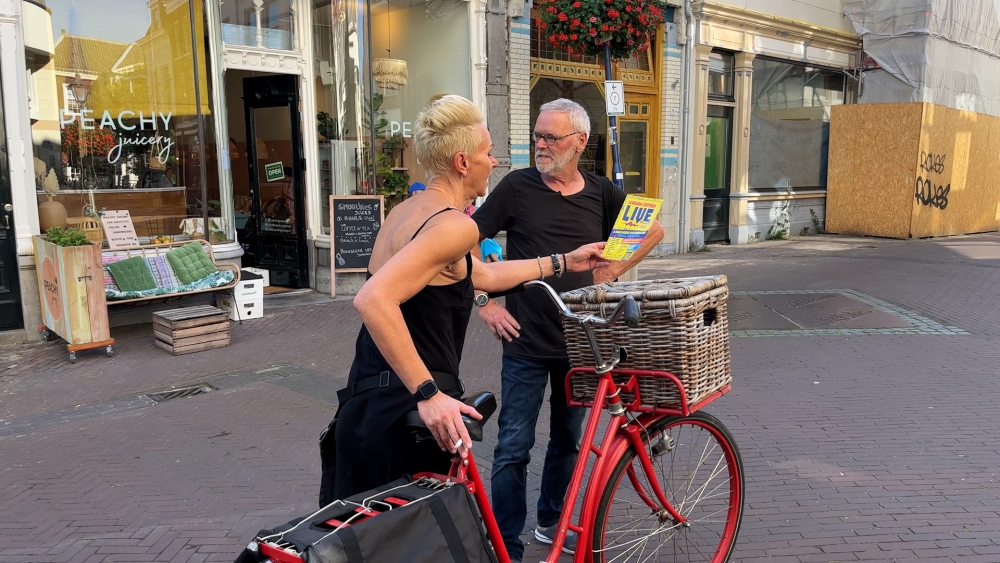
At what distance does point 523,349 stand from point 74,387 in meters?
4.41

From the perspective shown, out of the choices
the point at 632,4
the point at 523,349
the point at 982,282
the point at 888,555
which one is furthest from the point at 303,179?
the point at 982,282

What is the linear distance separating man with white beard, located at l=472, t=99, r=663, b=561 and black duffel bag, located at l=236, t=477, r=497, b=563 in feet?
3.81

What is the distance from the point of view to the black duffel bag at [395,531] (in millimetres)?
1752

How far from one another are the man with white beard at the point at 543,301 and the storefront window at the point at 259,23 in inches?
276

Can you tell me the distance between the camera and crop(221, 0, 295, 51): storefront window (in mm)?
9234

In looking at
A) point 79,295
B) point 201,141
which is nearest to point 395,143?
point 201,141

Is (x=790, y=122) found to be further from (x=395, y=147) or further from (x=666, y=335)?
(x=666, y=335)

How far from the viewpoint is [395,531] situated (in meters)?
1.83

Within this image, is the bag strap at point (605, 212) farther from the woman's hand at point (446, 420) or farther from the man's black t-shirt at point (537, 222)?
the woman's hand at point (446, 420)

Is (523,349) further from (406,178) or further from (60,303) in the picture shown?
(406,178)

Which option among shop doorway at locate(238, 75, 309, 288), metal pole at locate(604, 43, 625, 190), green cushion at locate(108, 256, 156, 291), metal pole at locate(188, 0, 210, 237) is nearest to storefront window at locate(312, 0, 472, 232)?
shop doorway at locate(238, 75, 309, 288)

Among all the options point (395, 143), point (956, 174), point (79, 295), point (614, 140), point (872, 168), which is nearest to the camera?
point (79, 295)

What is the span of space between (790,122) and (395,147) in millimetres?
10272

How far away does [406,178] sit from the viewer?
10.5 m
